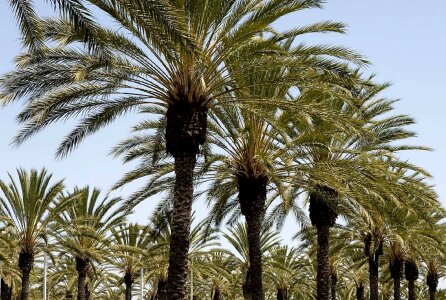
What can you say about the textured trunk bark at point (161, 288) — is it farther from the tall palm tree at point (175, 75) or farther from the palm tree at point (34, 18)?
the palm tree at point (34, 18)

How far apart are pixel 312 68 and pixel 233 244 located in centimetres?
2562

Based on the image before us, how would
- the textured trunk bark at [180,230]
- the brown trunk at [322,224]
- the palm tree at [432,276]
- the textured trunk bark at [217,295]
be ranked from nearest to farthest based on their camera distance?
the textured trunk bark at [180,230] < the brown trunk at [322,224] < the palm tree at [432,276] < the textured trunk bark at [217,295]

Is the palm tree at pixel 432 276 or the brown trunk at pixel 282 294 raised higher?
the palm tree at pixel 432 276

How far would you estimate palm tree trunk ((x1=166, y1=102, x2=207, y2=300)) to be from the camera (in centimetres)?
1533

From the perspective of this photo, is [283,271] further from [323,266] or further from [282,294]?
[323,266]

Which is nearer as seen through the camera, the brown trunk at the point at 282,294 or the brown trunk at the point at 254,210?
the brown trunk at the point at 254,210

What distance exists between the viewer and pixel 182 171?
15.9 meters

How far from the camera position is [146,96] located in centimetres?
1670

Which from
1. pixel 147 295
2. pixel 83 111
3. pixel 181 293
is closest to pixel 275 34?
pixel 83 111

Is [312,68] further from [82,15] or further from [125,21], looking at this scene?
[82,15]

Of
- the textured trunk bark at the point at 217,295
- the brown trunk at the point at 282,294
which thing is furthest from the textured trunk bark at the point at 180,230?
the textured trunk bark at the point at 217,295

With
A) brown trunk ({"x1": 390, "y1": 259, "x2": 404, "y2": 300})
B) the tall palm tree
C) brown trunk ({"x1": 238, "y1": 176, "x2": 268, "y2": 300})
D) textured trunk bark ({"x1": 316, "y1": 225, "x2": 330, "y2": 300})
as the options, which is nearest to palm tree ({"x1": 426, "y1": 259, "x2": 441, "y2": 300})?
brown trunk ({"x1": 390, "y1": 259, "x2": 404, "y2": 300})

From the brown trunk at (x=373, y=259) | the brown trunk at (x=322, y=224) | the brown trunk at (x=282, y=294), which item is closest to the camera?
the brown trunk at (x=322, y=224)

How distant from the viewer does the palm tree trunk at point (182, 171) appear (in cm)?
1533
